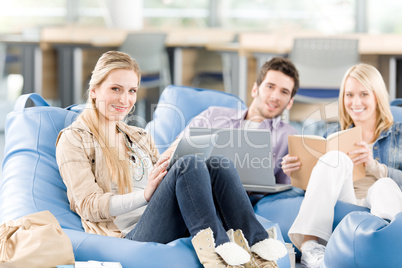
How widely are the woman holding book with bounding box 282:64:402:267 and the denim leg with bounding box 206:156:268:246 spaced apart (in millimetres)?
431

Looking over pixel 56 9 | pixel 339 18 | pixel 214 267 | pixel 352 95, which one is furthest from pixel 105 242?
pixel 56 9

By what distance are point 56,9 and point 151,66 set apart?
2014mm

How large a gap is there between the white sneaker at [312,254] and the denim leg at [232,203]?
15.6 inches

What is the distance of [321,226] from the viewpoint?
221 centimetres

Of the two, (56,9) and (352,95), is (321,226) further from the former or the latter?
(56,9)

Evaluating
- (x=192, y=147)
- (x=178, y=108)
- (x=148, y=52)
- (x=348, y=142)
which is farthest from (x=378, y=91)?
(x=148, y=52)

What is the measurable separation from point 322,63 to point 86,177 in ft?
10.3

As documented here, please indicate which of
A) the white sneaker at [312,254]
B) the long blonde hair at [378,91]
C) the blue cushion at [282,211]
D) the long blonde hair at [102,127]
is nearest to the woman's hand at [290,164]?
the blue cushion at [282,211]

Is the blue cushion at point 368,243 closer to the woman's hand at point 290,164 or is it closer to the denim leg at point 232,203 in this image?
the denim leg at point 232,203

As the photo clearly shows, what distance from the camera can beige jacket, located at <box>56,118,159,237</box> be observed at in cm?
186

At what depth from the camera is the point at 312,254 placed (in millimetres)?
2166

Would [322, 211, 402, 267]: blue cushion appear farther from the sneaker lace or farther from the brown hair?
the brown hair

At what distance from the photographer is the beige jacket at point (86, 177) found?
1.86m

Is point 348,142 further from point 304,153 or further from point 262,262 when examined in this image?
point 262,262
